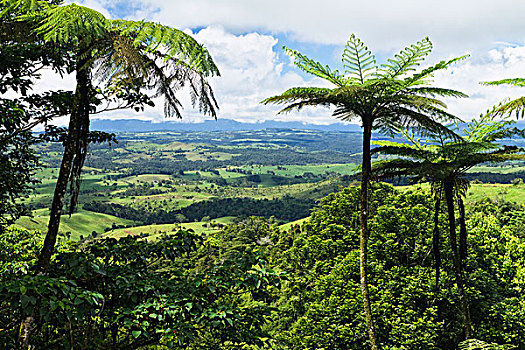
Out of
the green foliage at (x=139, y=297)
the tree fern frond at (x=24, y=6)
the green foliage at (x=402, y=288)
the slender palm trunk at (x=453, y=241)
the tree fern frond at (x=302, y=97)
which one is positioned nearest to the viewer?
the green foliage at (x=139, y=297)

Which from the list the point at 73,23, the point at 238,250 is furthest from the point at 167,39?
the point at 238,250

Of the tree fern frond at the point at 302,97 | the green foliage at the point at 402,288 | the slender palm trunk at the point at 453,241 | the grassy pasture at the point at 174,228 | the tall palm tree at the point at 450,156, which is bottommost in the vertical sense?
the grassy pasture at the point at 174,228

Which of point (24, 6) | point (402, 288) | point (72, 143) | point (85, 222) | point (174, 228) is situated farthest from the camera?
point (85, 222)

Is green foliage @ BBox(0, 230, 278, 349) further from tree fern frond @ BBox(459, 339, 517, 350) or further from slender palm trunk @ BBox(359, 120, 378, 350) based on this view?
tree fern frond @ BBox(459, 339, 517, 350)

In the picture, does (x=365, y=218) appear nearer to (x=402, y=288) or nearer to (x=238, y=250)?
(x=238, y=250)

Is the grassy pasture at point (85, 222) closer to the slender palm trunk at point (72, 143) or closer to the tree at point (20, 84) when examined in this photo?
the tree at point (20, 84)

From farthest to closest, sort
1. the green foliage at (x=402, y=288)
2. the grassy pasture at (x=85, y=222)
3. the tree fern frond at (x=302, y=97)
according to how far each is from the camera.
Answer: the grassy pasture at (x=85, y=222)
the green foliage at (x=402, y=288)
the tree fern frond at (x=302, y=97)

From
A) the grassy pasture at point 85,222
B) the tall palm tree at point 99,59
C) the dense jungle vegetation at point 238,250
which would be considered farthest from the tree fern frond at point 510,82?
the grassy pasture at point 85,222

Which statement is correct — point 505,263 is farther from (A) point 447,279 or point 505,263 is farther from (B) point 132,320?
(B) point 132,320

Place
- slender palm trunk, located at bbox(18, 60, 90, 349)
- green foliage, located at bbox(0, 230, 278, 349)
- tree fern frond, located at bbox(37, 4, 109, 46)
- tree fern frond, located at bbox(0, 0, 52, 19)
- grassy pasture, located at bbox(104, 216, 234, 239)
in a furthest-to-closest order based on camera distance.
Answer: grassy pasture, located at bbox(104, 216, 234, 239), slender palm trunk, located at bbox(18, 60, 90, 349), tree fern frond, located at bbox(0, 0, 52, 19), tree fern frond, located at bbox(37, 4, 109, 46), green foliage, located at bbox(0, 230, 278, 349)

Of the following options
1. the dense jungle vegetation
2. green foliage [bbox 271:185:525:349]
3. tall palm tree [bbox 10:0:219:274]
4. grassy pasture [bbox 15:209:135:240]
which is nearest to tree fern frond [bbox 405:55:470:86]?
the dense jungle vegetation

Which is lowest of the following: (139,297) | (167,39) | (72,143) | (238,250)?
(238,250)

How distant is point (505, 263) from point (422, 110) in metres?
13.0

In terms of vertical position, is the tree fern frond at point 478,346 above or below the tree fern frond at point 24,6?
below
